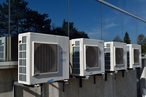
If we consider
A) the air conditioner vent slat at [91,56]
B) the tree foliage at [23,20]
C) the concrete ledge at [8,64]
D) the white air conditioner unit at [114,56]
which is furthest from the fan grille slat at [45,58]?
the white air conditioner unit at [114,56]

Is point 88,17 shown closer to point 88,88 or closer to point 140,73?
point 88,88

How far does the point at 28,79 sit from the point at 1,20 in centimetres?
84

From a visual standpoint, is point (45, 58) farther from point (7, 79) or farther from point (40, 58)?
point (7, 79)

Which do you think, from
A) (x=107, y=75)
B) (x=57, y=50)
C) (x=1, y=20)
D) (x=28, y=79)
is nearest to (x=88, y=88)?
(x=107, y=75)

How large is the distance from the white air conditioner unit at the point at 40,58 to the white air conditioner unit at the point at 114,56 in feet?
5.52

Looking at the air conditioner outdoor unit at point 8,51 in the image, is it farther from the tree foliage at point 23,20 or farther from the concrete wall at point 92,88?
the concrete wall at point 92,88

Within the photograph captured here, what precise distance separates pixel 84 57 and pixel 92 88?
44.1 inches

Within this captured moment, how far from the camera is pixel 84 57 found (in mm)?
3059

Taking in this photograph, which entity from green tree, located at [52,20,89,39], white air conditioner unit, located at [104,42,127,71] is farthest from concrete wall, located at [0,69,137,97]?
green tree, located at [52,20,89,39]

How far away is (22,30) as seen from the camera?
2.62 m

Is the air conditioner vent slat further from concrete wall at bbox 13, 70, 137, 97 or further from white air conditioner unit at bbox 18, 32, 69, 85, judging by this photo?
white air conditioner unit at bbox 18, 32, 69, 85

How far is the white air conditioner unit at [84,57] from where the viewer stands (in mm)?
3068

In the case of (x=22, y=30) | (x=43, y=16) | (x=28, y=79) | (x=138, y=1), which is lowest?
(x=28, y=79)

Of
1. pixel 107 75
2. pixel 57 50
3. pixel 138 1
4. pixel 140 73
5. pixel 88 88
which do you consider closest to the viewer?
pixel 57 50
